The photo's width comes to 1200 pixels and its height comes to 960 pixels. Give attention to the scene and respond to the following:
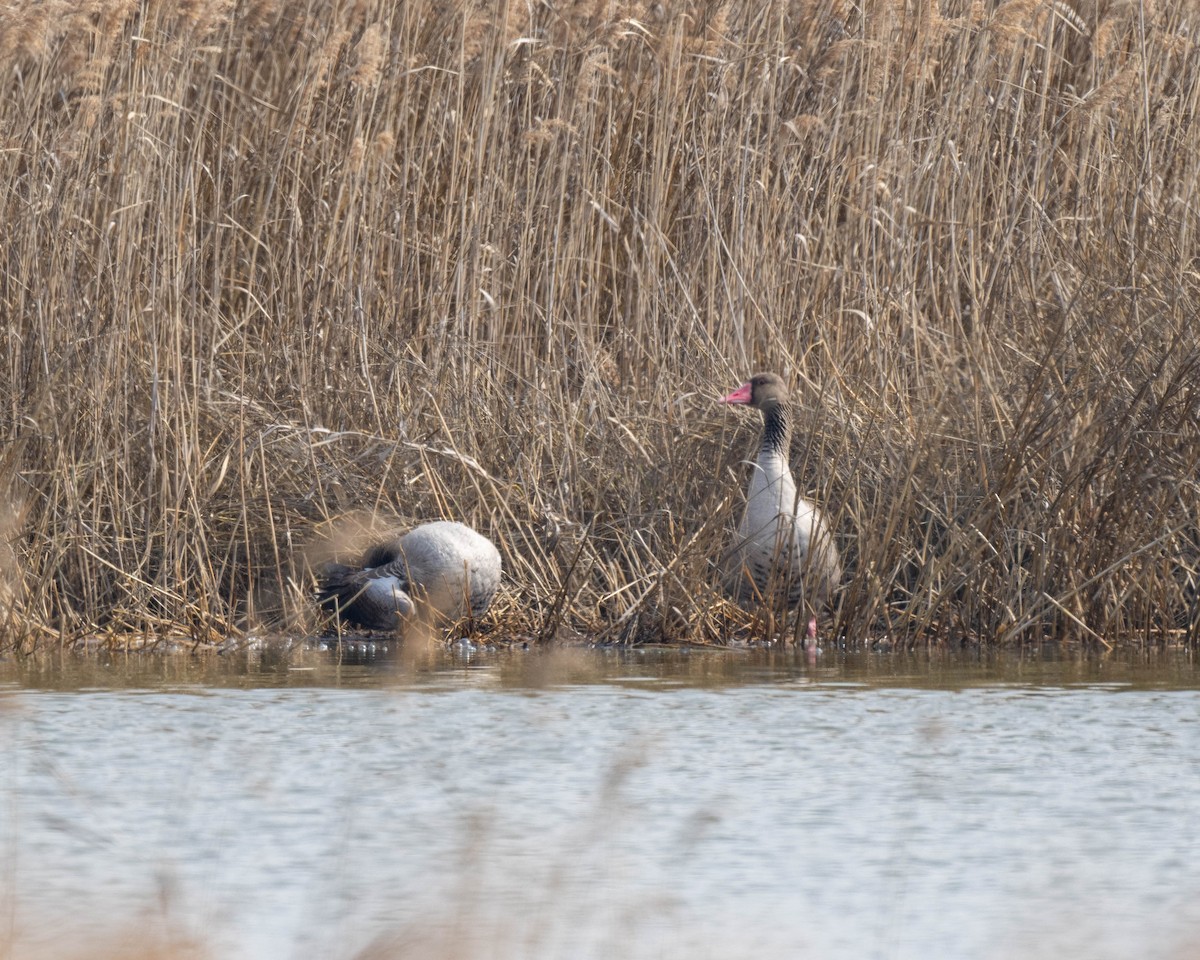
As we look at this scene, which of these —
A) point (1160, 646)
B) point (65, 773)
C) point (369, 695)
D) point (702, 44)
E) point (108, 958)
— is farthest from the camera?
point (702, 44)

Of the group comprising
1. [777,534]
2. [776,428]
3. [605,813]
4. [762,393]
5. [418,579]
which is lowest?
[605,813]

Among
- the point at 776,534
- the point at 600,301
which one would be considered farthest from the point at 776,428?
the point at 600,301

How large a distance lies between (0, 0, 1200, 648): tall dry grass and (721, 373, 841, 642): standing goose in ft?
0.36

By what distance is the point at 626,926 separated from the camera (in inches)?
115

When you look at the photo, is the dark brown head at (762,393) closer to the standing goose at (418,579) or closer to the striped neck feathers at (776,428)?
the striped neck feathers at (776,428)

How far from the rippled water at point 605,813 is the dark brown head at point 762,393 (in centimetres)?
112

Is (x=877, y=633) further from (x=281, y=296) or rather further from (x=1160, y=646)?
(x=281, y=296)

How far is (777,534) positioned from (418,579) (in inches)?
40.5

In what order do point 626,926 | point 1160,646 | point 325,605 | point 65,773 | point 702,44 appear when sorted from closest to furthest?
point 626,926 < point 65,773 < point 1160,646 < point 325,605 < point 702,44

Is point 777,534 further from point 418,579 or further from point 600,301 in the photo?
point 600,301

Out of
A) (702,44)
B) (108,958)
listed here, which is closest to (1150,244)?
(702,44)

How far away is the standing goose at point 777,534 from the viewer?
611cm

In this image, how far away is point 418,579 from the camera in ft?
20.2

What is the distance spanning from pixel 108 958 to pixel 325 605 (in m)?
3.96
